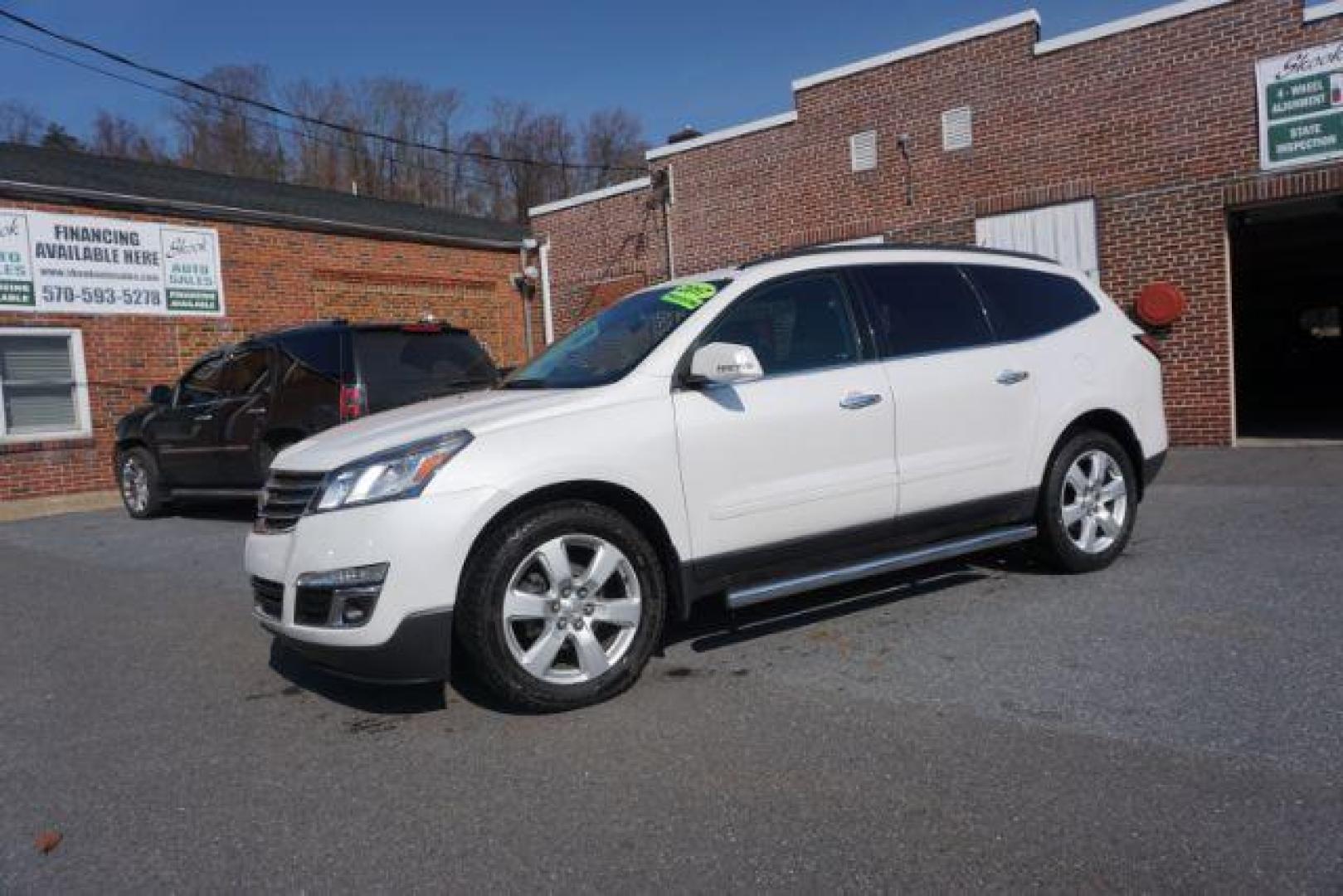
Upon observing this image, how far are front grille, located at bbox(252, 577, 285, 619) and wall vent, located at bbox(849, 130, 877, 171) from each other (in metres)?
11.3

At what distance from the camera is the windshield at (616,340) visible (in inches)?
163

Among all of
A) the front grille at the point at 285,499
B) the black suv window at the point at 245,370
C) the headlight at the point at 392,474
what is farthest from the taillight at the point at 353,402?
the headlight at the point at 392,474

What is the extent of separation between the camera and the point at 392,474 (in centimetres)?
343

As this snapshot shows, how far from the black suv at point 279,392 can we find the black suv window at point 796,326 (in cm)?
351

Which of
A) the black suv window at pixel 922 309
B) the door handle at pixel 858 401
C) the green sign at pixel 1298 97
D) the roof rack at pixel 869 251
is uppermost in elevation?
the green sign at pixel 1298 97

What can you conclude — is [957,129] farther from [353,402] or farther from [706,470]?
[706,470]

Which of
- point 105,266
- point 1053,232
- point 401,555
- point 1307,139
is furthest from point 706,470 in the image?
point 105,266

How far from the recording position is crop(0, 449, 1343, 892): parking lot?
2.48m

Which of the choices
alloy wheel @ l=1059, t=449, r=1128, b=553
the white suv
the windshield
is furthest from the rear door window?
alloy wheel @ l=1059, t=449, r=1128, b=553

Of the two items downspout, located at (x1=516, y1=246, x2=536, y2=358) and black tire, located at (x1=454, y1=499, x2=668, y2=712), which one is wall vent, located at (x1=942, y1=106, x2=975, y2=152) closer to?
downspout, located at (x1=516, y1=246, x2=536, y2=358)

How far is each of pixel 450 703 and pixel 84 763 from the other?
1294mm

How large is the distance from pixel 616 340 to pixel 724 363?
0.86 metres

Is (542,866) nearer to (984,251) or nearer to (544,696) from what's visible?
(544,696)

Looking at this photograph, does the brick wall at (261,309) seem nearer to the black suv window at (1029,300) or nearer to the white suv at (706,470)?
the white suv at (706,470)
